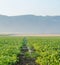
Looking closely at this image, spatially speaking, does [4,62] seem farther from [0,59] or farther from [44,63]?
[44,63]

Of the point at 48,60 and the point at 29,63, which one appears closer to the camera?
the point at 48,60

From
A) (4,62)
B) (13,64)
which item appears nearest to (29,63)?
(13,64)

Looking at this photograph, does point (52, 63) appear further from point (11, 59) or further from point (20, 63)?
point (20, 63)

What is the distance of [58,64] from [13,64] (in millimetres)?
3046

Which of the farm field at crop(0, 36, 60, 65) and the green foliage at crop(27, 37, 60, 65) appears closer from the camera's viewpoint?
the green foliage at crop(27, 37, 60, 65)

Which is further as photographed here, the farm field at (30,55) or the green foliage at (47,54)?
the farm field at (30,55)

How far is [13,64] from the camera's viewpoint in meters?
16.1

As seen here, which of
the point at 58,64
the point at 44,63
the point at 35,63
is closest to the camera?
the point at 58,64

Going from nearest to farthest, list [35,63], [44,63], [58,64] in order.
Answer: [58,64] → [44,63] → [35,63]

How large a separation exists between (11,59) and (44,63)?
1830mm

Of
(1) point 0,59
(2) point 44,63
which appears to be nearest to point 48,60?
(2) point 44,63

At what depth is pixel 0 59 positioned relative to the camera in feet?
51.4

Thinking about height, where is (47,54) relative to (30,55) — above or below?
above

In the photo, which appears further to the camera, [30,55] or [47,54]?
[30,55]
